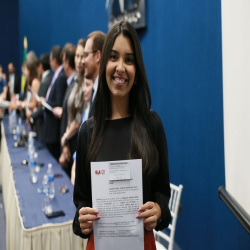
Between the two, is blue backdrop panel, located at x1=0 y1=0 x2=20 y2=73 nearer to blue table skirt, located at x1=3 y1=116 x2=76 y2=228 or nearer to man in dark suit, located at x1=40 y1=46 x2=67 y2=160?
man in dark suit, located at x1=40 y1=46 x2=67 y2=160

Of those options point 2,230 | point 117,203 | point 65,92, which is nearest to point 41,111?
point 65,92

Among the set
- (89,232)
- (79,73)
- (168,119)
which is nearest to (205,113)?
(168,119)

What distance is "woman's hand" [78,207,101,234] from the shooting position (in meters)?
0.95

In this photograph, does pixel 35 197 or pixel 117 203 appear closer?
pixel 117 203

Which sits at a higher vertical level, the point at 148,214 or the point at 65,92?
the point at 65,92

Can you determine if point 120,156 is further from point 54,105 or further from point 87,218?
point 54,105

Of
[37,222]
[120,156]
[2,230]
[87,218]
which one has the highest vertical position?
[120,156]

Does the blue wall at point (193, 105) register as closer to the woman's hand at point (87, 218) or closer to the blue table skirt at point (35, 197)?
the blue table skirt at point (35, 197)

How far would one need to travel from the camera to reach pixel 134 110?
1078 millimetres

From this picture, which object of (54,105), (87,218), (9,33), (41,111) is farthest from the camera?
(9,33)

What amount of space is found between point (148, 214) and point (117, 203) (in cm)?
10

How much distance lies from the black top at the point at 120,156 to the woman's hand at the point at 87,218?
2.7 inches

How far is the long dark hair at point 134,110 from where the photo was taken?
3.29 ft

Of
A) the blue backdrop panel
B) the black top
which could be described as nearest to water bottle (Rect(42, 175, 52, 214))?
the black top
